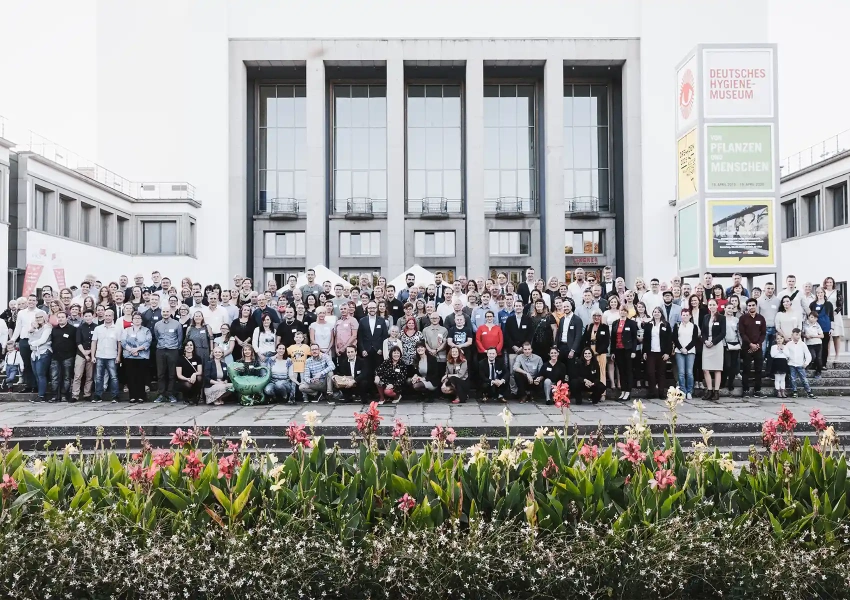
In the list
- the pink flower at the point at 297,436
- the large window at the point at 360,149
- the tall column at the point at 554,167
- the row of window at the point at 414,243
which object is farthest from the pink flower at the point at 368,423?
the large window at the point at 360,149

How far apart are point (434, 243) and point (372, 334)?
2801 centimetres

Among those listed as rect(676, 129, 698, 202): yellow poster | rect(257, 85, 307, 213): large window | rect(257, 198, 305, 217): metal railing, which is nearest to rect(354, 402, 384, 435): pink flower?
rect(676, 129, 698, 202): yellow poster

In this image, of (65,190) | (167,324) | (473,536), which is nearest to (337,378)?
(167,324)

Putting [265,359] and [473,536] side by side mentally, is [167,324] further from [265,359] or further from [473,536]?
[473,536]

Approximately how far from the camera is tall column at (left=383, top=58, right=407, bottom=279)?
126ft

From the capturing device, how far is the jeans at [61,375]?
1365cm

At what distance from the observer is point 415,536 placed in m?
4.41

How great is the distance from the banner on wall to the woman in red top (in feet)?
23.7

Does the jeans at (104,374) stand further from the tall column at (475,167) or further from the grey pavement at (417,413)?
the tall column at (475,167)

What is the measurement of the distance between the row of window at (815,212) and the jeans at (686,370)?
70.9 ft

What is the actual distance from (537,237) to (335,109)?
13702mm

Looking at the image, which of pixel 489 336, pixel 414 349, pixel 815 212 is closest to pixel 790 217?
pixel 815 212

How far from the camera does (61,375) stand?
13633mm

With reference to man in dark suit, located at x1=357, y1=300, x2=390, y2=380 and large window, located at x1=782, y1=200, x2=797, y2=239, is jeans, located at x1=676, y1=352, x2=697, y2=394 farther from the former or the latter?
large window, located at x1=782, y1=200, x2=797, y2=239
